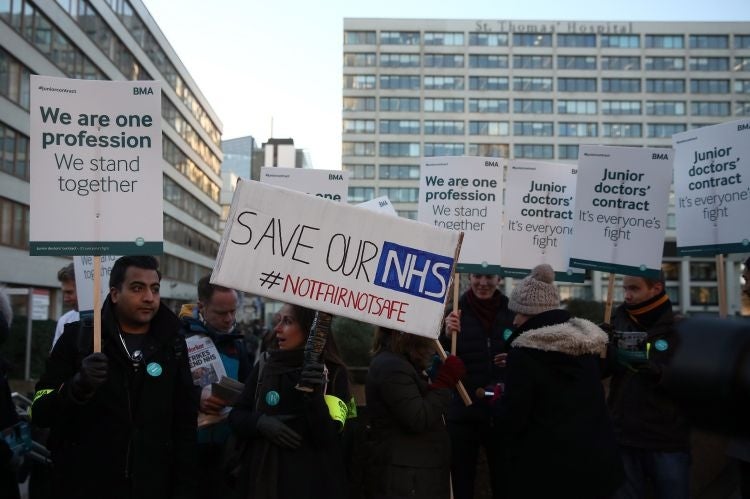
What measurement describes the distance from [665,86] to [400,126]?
100ft

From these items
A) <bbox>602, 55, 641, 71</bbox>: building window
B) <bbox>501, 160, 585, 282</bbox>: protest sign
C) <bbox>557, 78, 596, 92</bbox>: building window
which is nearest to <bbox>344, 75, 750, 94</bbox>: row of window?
<bbox>557, 78, 596, 92</bbox>: building window

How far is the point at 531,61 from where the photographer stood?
80062 mm

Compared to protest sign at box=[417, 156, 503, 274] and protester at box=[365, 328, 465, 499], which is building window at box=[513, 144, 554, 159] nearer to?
protest sign at box=[417, 156, 503, 274]

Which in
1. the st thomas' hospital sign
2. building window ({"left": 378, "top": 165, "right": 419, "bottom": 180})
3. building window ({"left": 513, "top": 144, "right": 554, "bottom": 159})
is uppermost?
the st thomas' hospital sign

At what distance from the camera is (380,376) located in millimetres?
4102

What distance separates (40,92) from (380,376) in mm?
2648

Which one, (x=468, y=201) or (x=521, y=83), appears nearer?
(x=468, y=201)

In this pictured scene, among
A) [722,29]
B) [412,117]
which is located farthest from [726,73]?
[412,117]

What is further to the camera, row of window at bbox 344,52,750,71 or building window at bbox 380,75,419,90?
building window at bbox 380,75,419,90

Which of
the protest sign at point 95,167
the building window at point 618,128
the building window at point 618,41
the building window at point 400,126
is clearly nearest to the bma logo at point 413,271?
the protest sign at point 95,167

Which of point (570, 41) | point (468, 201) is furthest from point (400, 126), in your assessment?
point (468, 201)

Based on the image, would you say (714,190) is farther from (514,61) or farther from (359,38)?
(359,38)

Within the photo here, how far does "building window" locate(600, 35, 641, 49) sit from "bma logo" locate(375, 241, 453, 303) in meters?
83.6

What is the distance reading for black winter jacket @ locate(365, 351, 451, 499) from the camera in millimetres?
4055
